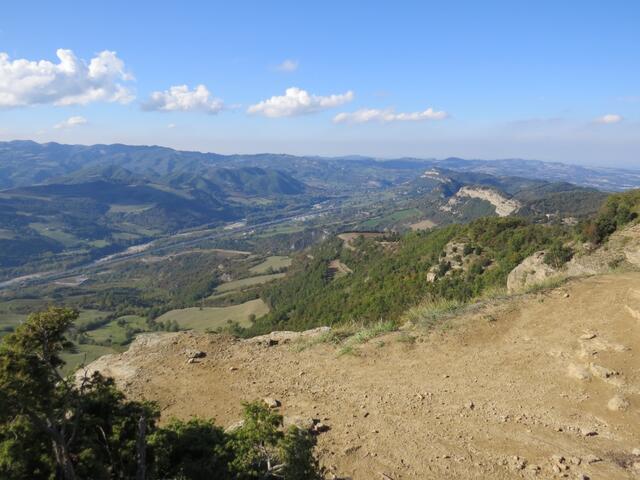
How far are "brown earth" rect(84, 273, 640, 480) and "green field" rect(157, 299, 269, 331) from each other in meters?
95.4

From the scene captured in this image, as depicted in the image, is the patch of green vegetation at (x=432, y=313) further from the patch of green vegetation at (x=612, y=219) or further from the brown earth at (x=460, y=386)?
the patch of green vegetation at (x=612, y=219)

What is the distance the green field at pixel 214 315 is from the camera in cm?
11769

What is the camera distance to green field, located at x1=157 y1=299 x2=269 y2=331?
118m

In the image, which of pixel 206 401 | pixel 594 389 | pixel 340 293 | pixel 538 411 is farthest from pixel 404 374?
pixel 340 293

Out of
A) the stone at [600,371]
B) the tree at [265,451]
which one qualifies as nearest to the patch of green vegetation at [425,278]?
the stone at [600,371]

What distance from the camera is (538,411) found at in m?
11.4

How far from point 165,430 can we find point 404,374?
8.31 metres

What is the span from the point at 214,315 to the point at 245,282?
49400mm

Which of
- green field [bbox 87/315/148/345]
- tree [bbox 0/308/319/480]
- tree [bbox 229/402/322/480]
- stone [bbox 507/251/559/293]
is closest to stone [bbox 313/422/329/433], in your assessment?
tree [bbox 0/308/319/480]

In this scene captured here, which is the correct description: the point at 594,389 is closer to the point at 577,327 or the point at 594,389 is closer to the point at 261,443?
the point at 577,327

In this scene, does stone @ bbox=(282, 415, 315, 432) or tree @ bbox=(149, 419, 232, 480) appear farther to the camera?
stone @ bbox=(282, 415, 315, 432)

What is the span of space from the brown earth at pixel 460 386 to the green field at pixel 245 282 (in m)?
151

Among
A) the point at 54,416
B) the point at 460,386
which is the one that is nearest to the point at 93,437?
the point at 54,416

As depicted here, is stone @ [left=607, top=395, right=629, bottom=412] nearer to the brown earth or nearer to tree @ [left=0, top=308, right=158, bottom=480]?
the brown earth
